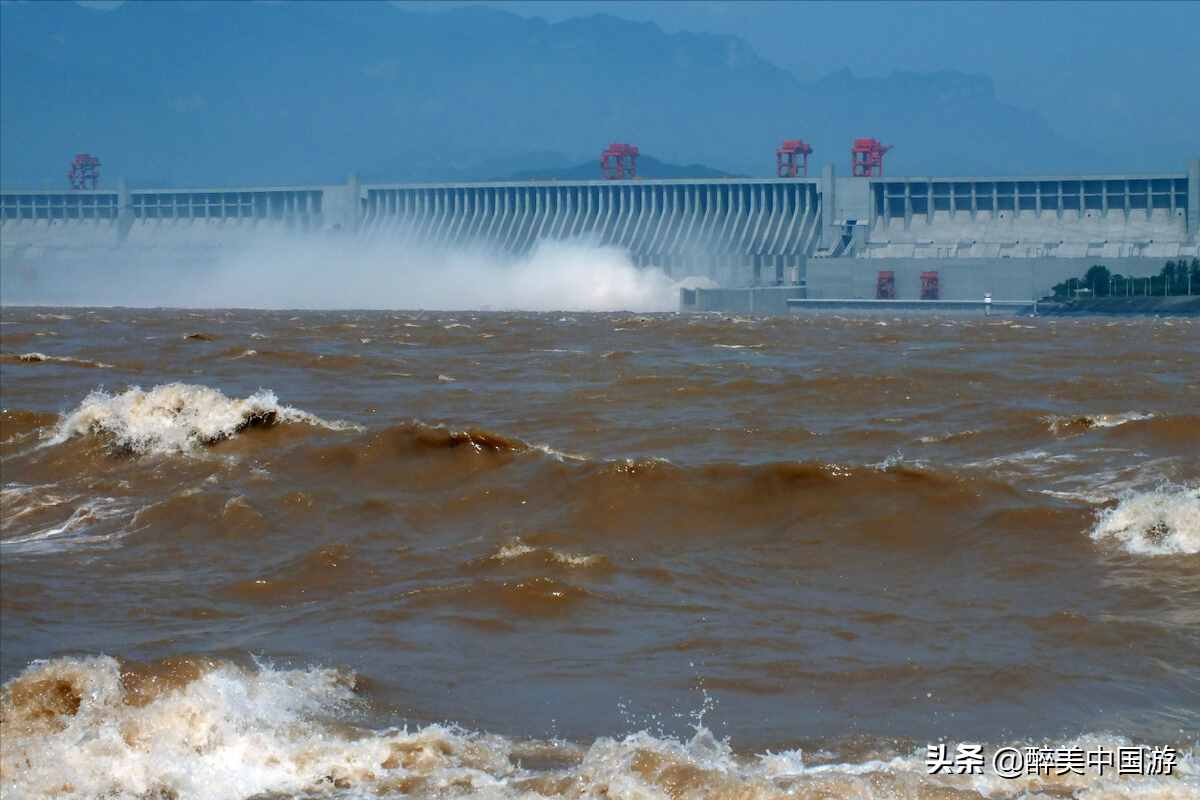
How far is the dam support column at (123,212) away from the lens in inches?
3693

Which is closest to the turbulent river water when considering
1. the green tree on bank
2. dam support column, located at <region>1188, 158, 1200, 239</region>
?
the green tree on bank

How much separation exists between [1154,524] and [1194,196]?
202 ft

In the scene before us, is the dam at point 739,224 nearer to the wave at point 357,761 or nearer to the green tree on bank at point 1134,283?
the green tree on bank at point 1134,283

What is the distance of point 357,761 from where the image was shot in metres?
6.61

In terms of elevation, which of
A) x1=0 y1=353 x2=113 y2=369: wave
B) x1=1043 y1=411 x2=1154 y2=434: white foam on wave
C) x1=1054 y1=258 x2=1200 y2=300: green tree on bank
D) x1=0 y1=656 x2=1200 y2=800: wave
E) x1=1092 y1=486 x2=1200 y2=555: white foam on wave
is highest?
x1=1054 y1=258 x2=1200 y2=300: green tree on bank

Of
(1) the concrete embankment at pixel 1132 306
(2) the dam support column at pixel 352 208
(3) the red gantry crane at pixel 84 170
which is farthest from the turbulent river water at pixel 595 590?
(3) the red gantry crane at pixel 84 170

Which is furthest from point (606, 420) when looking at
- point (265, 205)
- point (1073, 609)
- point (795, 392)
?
point (265, 205)

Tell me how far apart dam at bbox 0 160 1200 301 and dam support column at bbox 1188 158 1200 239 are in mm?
80

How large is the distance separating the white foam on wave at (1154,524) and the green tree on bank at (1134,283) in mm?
54066

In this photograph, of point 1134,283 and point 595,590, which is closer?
point 595,590

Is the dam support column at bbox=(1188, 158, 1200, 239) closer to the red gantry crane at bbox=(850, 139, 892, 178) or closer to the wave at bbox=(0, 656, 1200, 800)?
the red gantry crane at bbox=(850, 139, 892, 178)

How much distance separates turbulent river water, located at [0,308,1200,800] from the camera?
262 inches

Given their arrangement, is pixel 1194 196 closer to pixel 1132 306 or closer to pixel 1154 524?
pixel 1132 306

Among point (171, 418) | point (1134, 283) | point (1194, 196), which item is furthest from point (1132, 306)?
point (171, 418)
